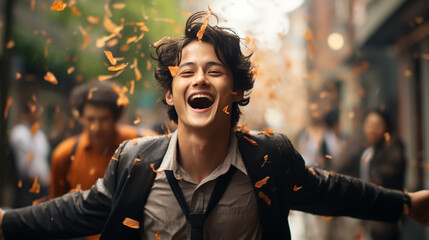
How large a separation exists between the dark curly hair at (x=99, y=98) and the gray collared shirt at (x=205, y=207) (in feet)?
6.11

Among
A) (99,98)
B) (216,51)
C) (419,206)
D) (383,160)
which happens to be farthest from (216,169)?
(383,160)

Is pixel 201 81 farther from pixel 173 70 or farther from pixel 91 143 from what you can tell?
pixel 91 143

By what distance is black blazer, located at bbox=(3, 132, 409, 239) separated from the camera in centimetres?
250

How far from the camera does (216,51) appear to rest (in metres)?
2.57

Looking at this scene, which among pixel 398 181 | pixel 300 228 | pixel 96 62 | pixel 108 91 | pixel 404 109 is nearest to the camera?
pixel 108 91

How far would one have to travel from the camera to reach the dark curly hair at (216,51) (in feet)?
8.54

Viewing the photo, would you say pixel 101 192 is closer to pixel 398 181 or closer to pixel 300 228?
pixel 398 181

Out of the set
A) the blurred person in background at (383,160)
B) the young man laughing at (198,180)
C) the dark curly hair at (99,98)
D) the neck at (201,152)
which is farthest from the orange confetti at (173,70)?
the blurred person in background at (383,160)

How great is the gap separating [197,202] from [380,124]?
4.03m

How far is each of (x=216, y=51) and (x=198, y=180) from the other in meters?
0.73

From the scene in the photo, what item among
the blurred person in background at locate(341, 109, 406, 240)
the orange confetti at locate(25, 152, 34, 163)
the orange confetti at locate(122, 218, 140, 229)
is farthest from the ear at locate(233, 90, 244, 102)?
the orange confetti at locate(25, 152, 34, 163)

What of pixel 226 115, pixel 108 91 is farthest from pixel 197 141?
pixel 108 91

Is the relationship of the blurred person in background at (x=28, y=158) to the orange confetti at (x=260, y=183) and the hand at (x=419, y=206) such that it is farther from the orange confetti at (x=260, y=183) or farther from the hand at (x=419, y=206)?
the hand at (x=419, y=206)

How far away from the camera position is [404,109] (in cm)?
1148
